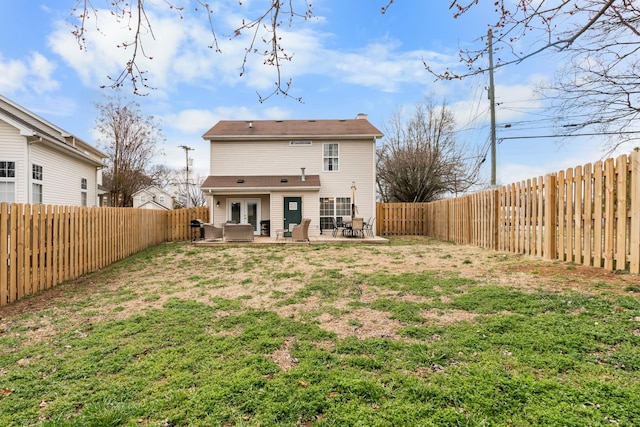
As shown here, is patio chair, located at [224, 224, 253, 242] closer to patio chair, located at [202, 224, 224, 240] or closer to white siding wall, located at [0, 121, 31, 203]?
patio chair, located at [202, 224, 224, 240]

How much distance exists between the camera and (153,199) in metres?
47.2

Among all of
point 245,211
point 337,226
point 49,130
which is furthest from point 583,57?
point 49,130

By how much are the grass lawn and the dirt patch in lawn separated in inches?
1.8

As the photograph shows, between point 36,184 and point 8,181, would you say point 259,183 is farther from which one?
point 8,181

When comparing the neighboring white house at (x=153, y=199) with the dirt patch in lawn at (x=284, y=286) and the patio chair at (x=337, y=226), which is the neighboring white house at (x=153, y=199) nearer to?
the patio chair at (x=337, y=226)

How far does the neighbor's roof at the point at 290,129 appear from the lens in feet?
57.5

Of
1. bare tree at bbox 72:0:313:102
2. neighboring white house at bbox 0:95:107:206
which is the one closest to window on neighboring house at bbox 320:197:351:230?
neighboring white house at bbox 0:95:107:206

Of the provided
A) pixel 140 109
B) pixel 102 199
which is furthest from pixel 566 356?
pixel 102 199

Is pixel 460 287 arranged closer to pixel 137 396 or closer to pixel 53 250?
pixel 137 396

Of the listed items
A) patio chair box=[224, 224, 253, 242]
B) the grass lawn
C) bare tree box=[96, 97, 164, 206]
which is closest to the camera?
the grass lawn

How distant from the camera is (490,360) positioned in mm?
2865

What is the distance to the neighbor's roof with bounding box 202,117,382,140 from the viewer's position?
690 inches

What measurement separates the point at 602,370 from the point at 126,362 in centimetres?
418

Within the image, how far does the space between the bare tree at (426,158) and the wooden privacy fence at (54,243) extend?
1955 centimetres
